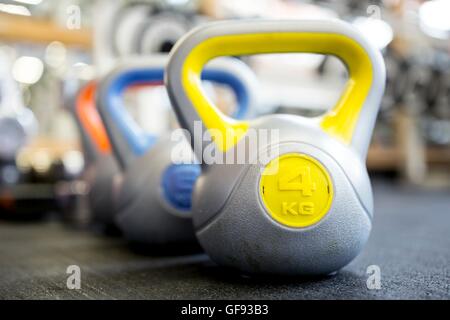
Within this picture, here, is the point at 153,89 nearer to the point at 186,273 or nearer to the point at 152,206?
the point at 152,206

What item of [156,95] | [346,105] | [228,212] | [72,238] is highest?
[156,95]

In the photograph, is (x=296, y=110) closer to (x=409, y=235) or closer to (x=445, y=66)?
(x=445, y=66)

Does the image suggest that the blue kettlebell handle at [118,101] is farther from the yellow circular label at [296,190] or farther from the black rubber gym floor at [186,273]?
the yellow circular label at [296,190]

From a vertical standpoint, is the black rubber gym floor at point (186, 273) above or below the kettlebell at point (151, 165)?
below

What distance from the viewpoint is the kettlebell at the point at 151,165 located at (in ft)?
3.05

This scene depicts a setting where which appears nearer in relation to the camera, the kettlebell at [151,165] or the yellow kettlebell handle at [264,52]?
the yellow kettlebell handle at [264,52]

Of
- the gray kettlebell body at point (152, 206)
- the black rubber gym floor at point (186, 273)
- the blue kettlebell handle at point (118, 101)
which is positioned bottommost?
the black rubber gym floor at point (186, 273)

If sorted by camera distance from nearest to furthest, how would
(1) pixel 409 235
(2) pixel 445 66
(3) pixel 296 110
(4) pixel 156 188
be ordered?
(4) pixel 156 188 < (1) pixel 409 235 < (3) pixel 296 110 < (2) pixel 445 66

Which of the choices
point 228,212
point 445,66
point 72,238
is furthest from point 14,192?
point 445,66

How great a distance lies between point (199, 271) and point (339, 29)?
405 millimetres

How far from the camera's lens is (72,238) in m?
1.29

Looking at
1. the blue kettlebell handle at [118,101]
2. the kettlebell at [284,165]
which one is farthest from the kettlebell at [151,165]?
the kettlebell at [284,165]

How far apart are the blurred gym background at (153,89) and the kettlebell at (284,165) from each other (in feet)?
0.54

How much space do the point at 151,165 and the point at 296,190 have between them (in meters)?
0.37
